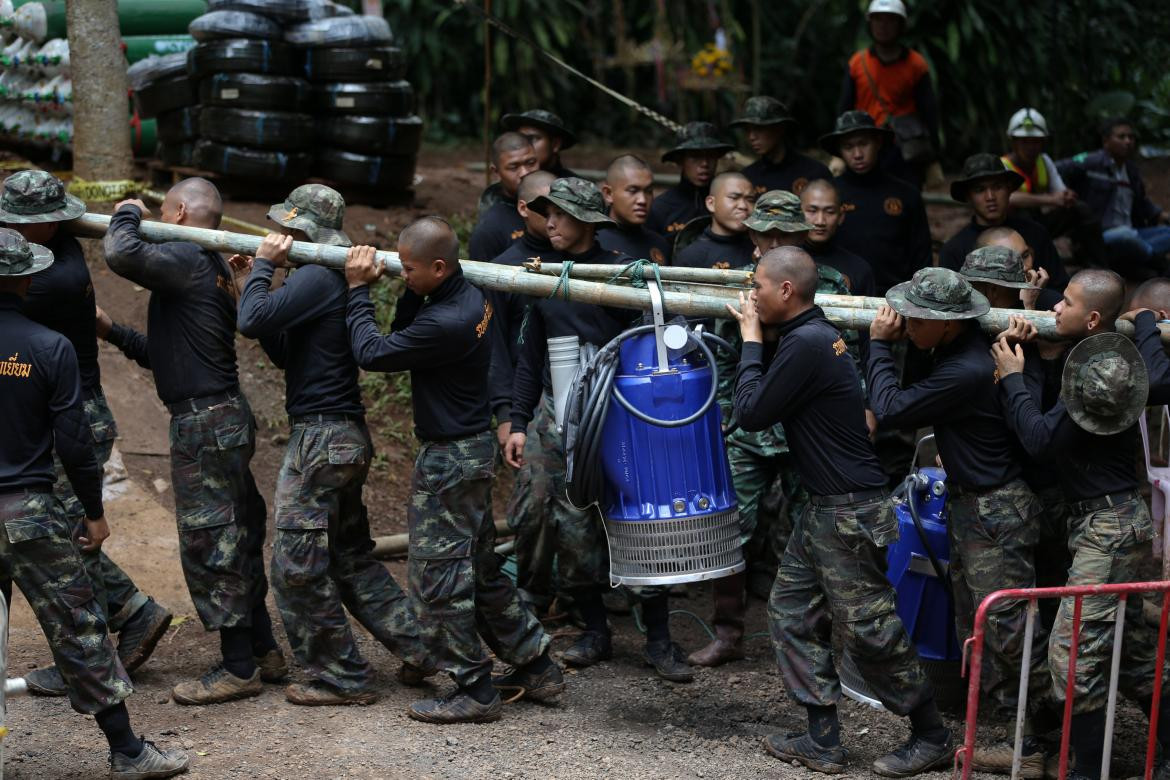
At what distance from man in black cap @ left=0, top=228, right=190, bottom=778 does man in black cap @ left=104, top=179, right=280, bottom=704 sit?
726 millimetres

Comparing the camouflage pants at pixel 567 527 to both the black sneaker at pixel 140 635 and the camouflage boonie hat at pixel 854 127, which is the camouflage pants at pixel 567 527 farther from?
the camouflage boonie hat at pixel 854 127

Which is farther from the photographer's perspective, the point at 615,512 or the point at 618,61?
the point at 618,61

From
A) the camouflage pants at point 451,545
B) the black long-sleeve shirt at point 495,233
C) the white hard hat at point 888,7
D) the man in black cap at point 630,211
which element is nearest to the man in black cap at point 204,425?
the camouflage pants at point 451,545

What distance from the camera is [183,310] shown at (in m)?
6.20

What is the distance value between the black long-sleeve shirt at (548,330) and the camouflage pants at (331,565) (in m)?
0.97

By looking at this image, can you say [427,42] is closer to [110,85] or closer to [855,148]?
[110,85]

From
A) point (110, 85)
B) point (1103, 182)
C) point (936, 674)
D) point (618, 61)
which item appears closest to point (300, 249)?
point (936, 674)

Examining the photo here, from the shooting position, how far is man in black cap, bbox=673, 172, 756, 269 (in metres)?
7.37

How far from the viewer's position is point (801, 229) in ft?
22.1

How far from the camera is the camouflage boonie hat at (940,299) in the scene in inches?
220

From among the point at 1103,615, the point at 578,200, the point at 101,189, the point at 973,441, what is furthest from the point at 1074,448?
the point at 101,189

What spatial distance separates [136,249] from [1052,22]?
12634 millimetres

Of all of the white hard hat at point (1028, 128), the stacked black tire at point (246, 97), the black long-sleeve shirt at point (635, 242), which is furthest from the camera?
the stacked black tire at point (246, 97)

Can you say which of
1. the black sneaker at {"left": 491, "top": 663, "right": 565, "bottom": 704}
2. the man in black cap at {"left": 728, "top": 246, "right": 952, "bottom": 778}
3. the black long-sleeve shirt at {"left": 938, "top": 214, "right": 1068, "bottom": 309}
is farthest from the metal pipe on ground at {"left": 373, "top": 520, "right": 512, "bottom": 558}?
the black long-sleeve shirt at {"left": 938, "top": 214, "right": 1068, "bottom": 309}
